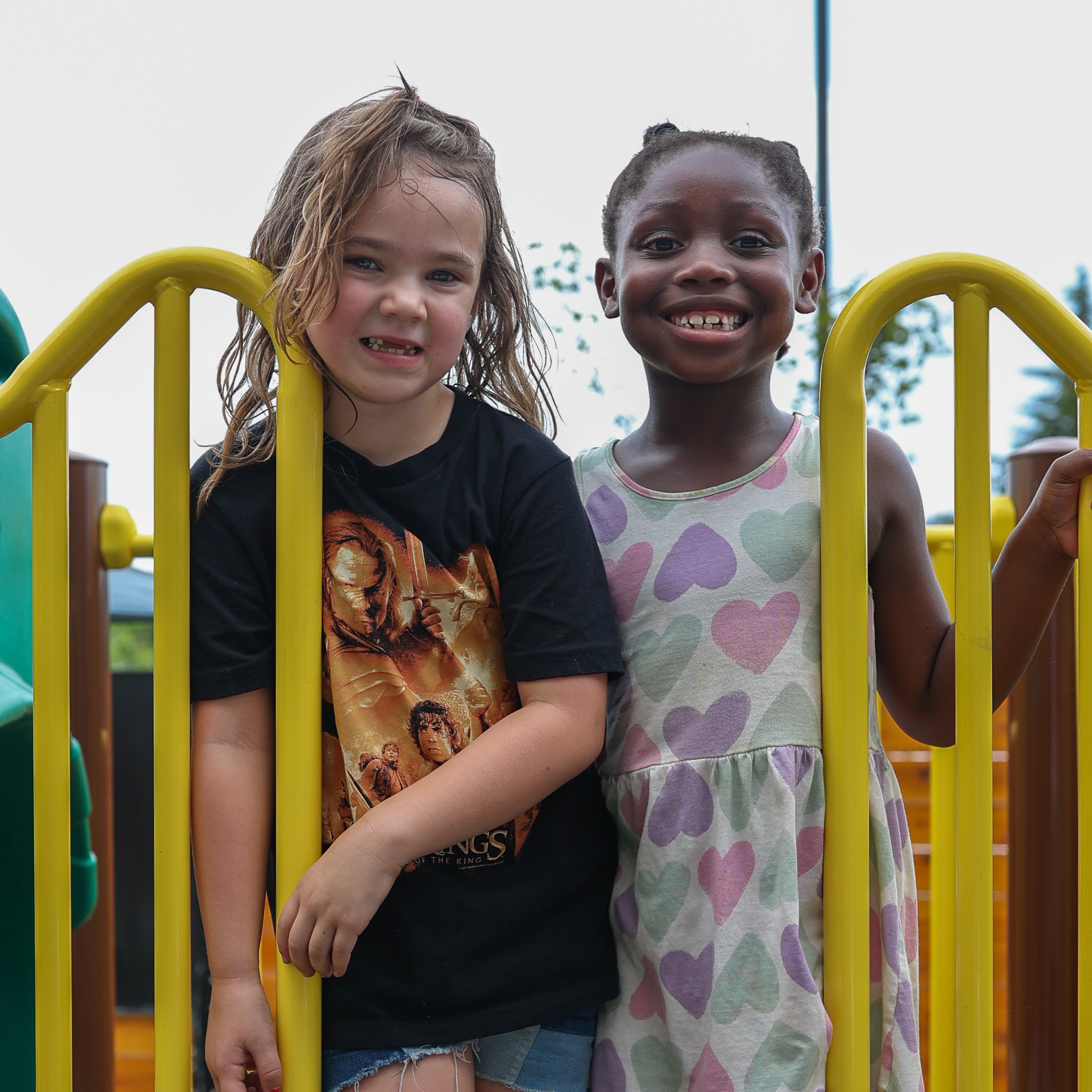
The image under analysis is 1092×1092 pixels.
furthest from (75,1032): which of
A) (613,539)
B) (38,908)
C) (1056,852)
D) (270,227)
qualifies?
(1056,852)

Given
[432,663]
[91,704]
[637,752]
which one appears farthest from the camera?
[91,704]

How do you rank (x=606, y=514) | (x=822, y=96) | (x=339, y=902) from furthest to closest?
(x=822, y=96), (x=606, y=514), (x=339, y=902)

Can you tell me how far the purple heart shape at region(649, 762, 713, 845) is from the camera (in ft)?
3.92

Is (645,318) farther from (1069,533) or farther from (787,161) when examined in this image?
(1069,533)

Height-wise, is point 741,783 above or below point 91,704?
above

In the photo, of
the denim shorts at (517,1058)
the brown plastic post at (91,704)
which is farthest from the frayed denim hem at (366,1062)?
the brown plastic post at (91,704)

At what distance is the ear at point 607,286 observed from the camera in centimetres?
144

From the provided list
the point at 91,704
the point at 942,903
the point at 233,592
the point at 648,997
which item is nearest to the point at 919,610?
the point at 648,997

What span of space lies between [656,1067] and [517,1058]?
150mm

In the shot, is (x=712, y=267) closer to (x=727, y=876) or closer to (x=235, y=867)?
(x=727, y=876)

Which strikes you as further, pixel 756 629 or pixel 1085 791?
pixel 756 629

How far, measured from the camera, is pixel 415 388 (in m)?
1.14

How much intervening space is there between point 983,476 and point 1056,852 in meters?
1.15

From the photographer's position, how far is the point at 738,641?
1.23m
